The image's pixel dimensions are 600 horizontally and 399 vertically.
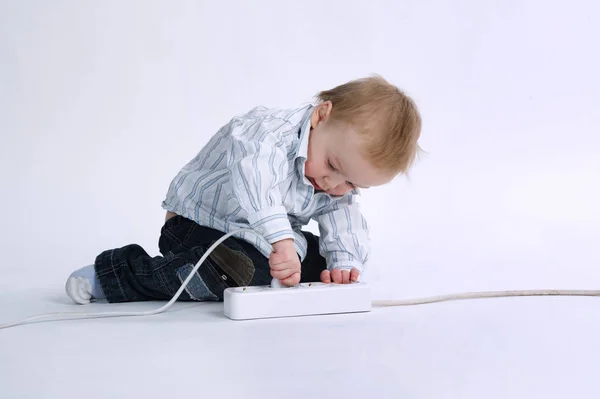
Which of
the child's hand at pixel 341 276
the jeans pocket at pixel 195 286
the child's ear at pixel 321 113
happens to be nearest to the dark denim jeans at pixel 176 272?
the jeans pocket at pixel 195 286

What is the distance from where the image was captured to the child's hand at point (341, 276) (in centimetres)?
161

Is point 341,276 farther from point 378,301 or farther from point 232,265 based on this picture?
point 232,265

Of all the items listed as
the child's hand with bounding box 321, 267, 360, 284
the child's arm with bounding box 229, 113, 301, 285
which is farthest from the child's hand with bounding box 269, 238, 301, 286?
the child's hand with bounding box 321, 267, 360, 284

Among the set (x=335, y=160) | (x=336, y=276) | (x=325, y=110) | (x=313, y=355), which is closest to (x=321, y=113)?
(x=325, y=110)

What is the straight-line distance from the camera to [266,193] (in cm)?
143

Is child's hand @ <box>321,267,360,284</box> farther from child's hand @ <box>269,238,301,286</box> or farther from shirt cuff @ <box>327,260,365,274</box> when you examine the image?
child's hand @ <box>269,238,301,286</box>

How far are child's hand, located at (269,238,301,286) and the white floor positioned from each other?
0.27 feet

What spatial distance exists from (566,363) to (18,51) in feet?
7.13

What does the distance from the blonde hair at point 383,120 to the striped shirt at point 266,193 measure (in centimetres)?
10

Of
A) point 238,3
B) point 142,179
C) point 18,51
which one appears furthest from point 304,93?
point 18,51

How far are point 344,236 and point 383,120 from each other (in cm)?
33

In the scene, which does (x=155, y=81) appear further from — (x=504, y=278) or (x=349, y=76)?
(x=504, y=278)

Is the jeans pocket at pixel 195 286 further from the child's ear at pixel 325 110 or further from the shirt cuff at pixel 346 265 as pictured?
the child's ear at pixel 325 110

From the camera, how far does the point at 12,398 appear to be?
3.01 ft
